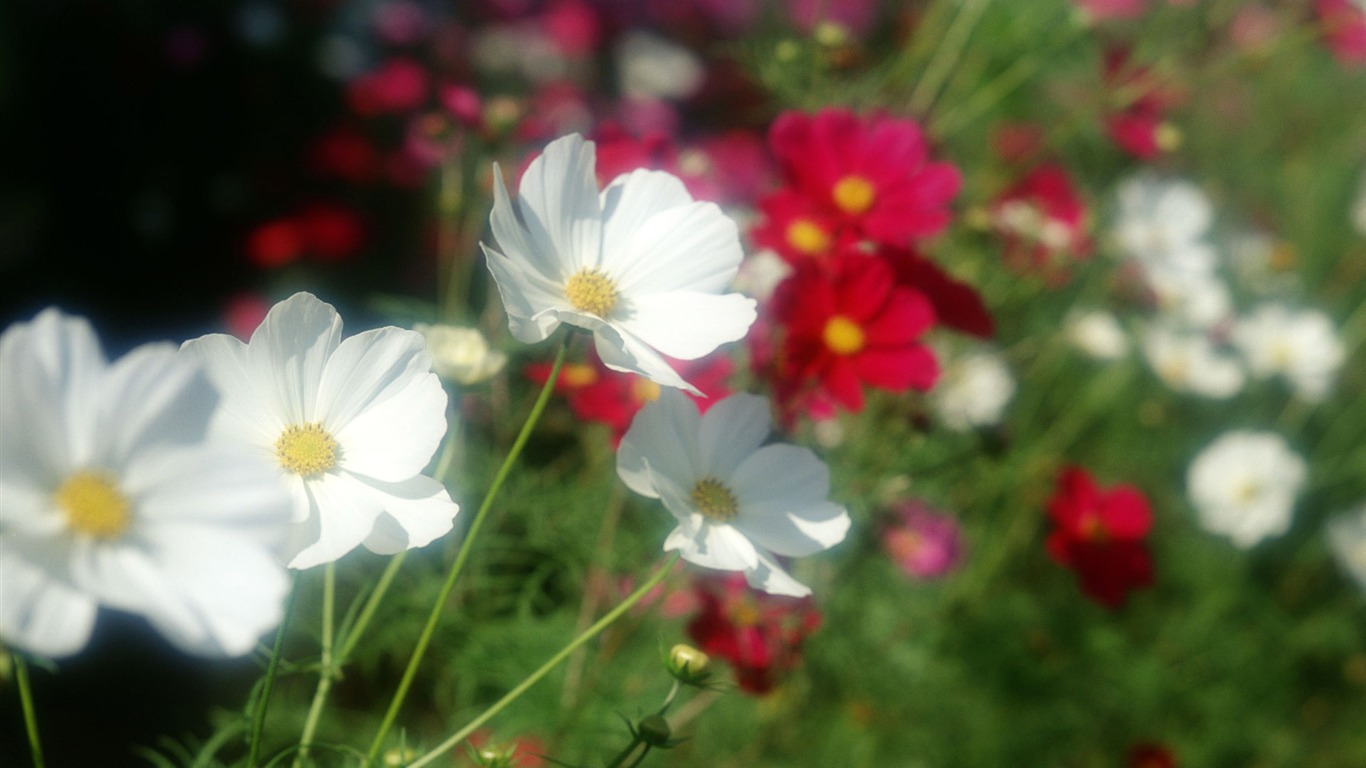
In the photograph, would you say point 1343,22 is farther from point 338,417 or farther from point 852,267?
point 338,417

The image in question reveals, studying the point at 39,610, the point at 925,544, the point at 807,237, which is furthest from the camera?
the point at 925,544

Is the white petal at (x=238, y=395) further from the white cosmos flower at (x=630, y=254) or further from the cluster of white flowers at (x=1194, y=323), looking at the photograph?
the cluster of white flowers at (x=1194, y=323)

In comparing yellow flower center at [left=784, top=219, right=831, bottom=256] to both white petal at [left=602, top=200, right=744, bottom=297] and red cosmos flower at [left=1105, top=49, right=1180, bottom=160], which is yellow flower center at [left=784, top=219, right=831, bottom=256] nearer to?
white petal at [left=602, top=200, right=744, bottom=297]

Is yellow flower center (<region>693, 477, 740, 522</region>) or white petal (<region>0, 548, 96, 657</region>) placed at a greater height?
yellow flower center (<region>693, 477, 740, 522</region>)

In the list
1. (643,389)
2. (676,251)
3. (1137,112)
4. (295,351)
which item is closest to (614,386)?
(643,389)

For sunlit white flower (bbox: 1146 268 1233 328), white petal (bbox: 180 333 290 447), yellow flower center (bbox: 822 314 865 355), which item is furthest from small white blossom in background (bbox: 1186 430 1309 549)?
white petal (bbox: 180 333 290 447)

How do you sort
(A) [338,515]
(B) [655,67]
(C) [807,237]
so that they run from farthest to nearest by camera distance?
(B) [655,67]
(C) [807,237]
(A) [338,515]
